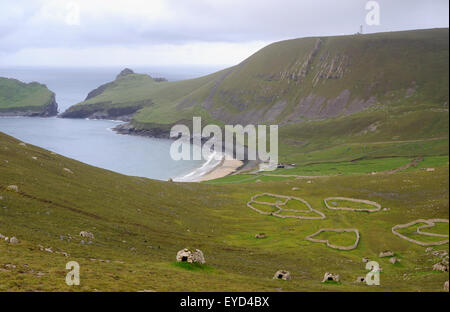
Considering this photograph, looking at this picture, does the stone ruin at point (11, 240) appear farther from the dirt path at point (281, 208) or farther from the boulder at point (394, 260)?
the dirt path at point (281, 208)

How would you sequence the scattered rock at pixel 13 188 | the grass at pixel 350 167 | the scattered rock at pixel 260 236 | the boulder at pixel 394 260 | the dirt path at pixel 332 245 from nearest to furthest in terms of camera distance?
the scattered rock at pixel 13 188
the boulder at pixel 394 260
the dirt path at pixel 332 245
the scattered rock at pixel 260 236
the grass at pixel 350 167

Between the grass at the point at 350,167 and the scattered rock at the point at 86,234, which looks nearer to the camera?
the scattered rock at the point at 86,234

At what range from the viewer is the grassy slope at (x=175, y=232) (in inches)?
1345

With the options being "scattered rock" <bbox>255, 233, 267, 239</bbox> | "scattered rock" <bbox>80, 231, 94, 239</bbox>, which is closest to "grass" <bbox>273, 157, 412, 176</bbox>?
"scattered rock" <bbox>255, 233, 267, 239</bbox>

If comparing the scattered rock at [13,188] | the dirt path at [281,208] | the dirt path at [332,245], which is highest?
the scattered rock at [13,188]

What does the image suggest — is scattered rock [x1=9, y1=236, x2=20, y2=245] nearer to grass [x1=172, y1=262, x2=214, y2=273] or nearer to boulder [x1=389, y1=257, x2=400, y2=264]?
grass [x1=172, y1=262, x2=214, y2=273]

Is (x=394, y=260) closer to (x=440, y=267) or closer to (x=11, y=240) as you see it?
(x=440, y=267)

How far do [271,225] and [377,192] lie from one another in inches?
1457

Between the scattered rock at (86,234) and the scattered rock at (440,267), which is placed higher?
the scattered rock at (86,234)

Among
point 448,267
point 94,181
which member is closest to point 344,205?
point 448,267

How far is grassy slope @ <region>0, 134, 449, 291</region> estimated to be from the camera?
34156 millimetres

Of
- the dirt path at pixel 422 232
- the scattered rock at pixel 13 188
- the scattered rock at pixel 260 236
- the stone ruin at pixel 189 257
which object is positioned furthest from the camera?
the scattered rock at pixel 260 236

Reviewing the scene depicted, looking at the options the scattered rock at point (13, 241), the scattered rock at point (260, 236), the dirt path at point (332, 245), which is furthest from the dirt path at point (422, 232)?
Answer: the scattered rock at point (13, 241)

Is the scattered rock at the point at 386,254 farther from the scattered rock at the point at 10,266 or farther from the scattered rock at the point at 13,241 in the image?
the scattered rock at the point at 10,266
